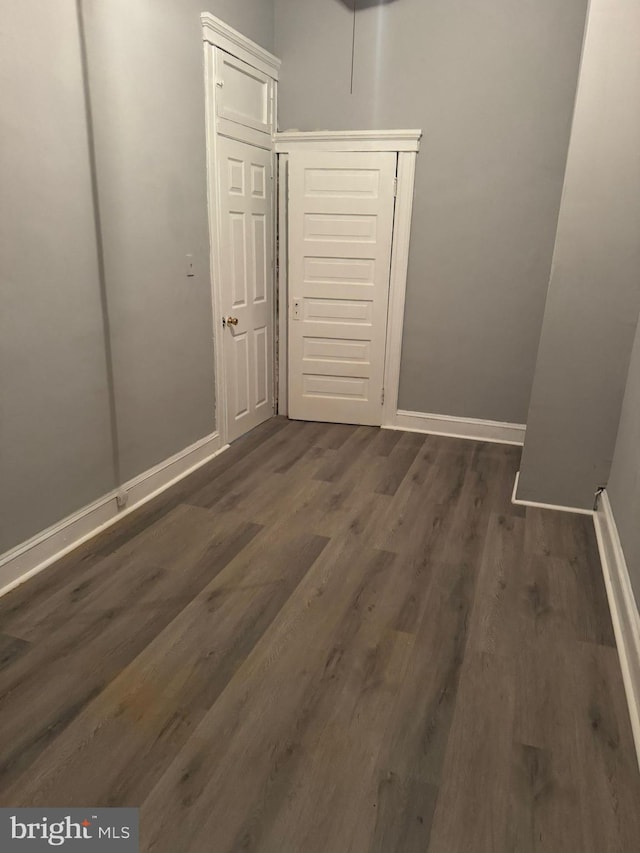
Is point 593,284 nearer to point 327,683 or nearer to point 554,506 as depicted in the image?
point 554,506

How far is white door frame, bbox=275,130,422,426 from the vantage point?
162 inches

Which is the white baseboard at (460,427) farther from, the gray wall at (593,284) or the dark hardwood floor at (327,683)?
the dark hardwood floor at (327,683)

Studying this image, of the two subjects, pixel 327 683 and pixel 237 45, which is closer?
pixel 327 683

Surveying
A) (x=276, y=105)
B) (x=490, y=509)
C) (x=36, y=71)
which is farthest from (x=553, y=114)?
(x=36, y=71)

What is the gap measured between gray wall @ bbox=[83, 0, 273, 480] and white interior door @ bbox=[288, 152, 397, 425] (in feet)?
3.23

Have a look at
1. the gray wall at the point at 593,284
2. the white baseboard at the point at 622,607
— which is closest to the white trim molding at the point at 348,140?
the gray wall at the point at 593,284

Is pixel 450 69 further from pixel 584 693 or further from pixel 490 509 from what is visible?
pixel 584 693

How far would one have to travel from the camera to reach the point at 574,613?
93.8 inches

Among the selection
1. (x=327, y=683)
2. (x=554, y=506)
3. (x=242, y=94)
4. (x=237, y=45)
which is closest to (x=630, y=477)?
(x=554, y=506)

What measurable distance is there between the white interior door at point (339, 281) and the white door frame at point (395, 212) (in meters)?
0.05

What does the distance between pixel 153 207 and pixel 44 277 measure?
888 millimetres

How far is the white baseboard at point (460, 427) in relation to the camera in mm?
4375

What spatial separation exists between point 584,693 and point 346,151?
12.2ft

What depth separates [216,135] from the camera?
11.7 feet
